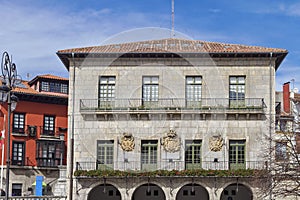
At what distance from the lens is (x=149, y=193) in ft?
119

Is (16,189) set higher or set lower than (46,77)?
lower

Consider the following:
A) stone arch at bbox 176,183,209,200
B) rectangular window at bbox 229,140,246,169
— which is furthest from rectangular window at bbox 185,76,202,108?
stone arch at bbox 176,183,209,200

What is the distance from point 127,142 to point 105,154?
5.14 feet

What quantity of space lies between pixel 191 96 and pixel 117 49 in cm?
565

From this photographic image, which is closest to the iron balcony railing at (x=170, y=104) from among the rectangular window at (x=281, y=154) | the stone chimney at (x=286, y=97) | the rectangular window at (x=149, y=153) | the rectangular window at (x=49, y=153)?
the rectangular window at (x=149, y=153)

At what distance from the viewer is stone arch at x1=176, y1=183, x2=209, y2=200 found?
3594cm

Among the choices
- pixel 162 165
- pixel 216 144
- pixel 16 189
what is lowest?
pixel 16 189

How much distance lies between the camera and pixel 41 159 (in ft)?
151

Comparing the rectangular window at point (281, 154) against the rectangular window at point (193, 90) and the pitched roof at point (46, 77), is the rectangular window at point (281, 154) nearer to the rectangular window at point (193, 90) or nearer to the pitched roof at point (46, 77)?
the rectangular window at point (193, 90)

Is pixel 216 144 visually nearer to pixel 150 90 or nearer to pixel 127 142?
pixel 150 90

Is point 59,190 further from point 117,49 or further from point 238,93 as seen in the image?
point 238,93

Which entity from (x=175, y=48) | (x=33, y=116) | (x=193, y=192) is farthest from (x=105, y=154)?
(x=33, y=116)

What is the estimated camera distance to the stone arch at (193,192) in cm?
3594

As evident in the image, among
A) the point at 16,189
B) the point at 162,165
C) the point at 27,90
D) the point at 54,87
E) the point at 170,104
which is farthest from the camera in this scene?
the point at 54,87
